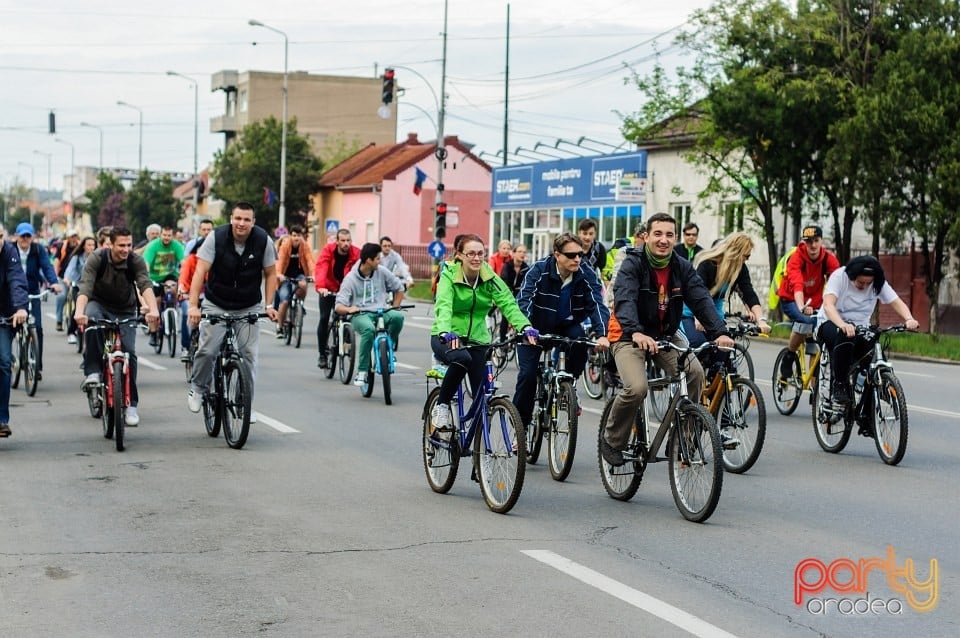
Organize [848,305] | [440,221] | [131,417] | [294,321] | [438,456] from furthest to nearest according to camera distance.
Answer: [440,221]
[294,321]
[131,417]
[848,305]
[438,456]

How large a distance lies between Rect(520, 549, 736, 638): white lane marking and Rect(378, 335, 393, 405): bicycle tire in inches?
304

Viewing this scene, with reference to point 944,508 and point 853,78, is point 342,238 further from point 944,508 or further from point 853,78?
point 853,78

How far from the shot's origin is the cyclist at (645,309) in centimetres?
889

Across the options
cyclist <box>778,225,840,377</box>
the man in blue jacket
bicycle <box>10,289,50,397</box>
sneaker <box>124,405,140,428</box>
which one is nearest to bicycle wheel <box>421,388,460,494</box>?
sneaker <box>124,405,140,428</box>

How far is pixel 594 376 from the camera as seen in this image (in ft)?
52.3

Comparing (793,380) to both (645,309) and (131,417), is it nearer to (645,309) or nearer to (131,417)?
(645,309)

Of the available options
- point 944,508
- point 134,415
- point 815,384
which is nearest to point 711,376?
point 815,384

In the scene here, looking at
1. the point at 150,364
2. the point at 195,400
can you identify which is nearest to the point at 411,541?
the point at 195,400

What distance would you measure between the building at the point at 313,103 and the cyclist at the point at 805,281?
87090 mm

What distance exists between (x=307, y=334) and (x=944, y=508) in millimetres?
18576

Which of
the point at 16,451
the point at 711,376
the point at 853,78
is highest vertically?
the point at 853,78

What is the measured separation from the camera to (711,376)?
37.6 ft

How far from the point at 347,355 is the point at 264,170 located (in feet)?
194

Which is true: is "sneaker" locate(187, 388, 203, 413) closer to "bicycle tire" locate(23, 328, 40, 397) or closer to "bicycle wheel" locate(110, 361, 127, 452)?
"bicycle wheel" locate(110, 361, 127, 452)
